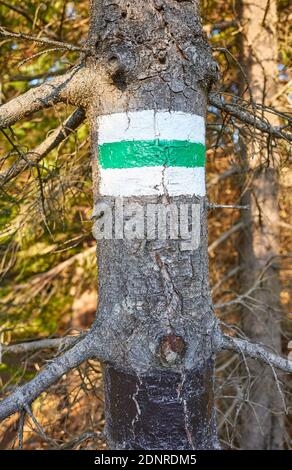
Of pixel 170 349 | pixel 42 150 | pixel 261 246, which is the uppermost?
pixel 261 246

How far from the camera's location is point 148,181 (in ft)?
4.46

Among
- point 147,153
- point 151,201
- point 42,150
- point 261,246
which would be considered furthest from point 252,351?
point 261,246

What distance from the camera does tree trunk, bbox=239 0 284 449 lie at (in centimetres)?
343

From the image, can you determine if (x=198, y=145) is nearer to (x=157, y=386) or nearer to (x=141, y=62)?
(x=141, y=62)

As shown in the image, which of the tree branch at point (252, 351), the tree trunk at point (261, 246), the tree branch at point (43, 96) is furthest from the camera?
the tree trunk at point (261, 246)

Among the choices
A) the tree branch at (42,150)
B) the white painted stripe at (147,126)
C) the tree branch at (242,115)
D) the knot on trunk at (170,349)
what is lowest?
the knot on trunk at (170,349)

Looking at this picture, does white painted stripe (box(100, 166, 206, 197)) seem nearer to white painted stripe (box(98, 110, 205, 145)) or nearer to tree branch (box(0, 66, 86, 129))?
white painted stripe (box(98, 110, 205, 145))

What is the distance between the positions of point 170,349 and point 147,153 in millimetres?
593

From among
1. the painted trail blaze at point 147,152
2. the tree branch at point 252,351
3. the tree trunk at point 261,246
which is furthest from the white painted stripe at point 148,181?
the tree trunk at point 261,246

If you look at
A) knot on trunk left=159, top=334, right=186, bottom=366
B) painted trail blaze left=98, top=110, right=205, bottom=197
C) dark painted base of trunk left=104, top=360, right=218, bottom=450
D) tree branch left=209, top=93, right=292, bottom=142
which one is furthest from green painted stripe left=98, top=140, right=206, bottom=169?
dark painted base of trunk left=104, top=360, right=218, bottom=450

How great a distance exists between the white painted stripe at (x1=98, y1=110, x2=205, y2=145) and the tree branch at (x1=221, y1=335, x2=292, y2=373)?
0.70 meters

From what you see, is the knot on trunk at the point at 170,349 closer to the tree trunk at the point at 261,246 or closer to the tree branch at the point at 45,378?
the tree branch at the point at 45,378

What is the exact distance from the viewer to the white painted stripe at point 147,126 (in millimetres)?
1353

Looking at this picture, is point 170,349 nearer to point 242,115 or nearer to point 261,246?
point 242,115
